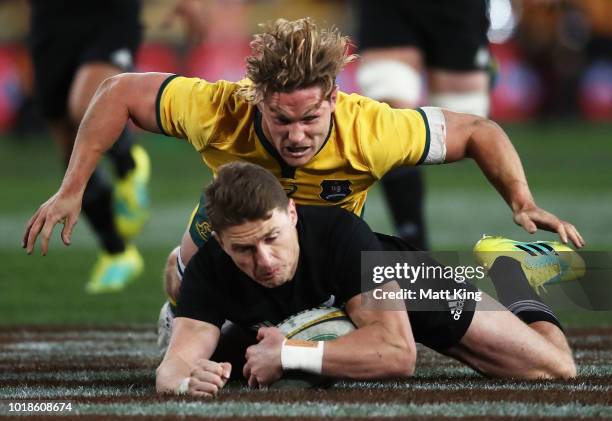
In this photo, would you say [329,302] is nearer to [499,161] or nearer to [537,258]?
[499,161]

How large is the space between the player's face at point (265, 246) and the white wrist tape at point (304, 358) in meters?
0.22

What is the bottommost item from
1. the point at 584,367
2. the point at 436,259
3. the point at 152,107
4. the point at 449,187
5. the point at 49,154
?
the point at 49,154

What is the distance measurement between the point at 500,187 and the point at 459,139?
9.2 inches

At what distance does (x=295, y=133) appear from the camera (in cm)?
446

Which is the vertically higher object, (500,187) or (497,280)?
(500,187)

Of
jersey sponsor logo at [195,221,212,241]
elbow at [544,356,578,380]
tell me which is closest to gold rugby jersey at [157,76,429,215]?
jersey sponsor logo at [195,221,212,241]

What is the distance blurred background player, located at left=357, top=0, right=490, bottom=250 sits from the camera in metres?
7.12

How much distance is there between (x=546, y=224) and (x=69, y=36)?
14.1 ft

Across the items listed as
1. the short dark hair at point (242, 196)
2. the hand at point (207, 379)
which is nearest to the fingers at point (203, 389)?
the hand at point (207, 379)

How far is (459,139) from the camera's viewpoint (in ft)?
15.9

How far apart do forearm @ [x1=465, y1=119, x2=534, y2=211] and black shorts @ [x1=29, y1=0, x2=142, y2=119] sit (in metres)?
3.36

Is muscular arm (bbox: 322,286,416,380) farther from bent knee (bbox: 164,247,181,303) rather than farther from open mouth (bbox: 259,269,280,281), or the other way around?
bent knee (bbox: 164,247,181,303)

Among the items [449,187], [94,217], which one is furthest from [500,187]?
[449,187]

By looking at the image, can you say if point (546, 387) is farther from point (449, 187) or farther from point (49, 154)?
point (49, 154)
